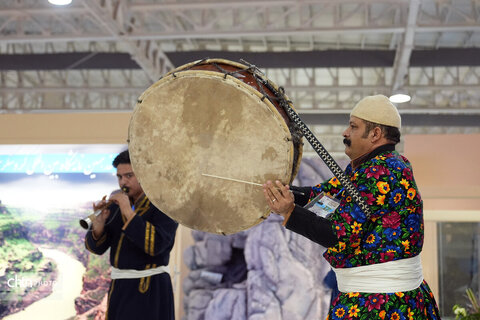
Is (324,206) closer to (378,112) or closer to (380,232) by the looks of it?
(380,232)

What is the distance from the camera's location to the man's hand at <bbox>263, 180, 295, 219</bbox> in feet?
6.59

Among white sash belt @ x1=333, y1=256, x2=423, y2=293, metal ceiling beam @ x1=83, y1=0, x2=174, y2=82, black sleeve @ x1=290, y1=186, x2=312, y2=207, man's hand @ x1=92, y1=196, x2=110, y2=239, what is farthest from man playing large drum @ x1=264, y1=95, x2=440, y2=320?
metal ceiling beam @ x1=83, y1=0, x2=174, y2=82

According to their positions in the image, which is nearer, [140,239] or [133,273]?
[140,239]

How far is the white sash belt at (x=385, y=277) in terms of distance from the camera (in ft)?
6.48

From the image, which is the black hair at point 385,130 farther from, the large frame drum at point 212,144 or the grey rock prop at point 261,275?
the grey rock prop at point 261,275

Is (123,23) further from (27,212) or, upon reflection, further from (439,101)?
(439,101)

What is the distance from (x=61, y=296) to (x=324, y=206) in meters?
3.85

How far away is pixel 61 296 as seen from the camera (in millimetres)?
5293

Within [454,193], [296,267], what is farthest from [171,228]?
[454,193]

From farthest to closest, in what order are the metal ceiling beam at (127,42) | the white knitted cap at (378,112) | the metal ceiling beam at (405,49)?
1. the metal ceiling beam at (127,42)
2. the metal ceiling beam at (405,49)
3. the white knitted cap at (378,112)

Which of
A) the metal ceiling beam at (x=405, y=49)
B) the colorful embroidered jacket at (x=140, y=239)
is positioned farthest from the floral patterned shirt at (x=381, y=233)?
the metal ceiling beam at (x=405, y=49)

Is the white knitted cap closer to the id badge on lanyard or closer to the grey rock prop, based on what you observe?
the id badge on lanyard

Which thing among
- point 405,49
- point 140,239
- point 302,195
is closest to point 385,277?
point 302,195

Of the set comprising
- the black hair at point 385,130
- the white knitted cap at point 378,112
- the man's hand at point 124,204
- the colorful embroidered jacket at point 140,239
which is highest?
the white knitted cap at point 378,112
